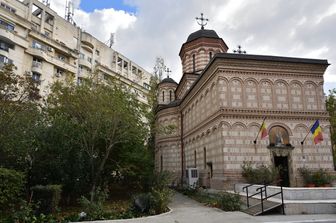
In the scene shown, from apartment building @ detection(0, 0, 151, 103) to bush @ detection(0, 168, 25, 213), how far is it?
53.2 ft

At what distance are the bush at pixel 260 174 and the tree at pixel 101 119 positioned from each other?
668 cm

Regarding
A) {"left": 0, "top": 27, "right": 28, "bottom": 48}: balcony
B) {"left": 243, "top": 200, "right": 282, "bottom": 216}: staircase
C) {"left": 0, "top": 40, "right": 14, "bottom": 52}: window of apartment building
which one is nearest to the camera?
{"left": 243, "top": 200, "right": 282, "bottom": 216}: staircase

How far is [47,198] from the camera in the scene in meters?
10.8

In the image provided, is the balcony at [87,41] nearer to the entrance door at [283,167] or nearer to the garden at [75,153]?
the garden at [75,153]

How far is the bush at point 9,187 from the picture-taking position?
10109 millimetres

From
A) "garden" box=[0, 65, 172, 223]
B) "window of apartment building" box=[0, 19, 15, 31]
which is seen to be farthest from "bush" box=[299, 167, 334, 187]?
"window of apartment building" box=[0, 19, 15, 31]

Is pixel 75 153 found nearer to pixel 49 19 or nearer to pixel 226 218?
pixel 226 218

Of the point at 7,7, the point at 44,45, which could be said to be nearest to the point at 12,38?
the point at 7,7

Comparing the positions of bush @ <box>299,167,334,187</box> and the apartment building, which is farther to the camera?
the apartment building

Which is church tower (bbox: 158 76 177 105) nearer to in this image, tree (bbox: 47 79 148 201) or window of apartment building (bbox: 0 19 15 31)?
window of apartment building (bbox: 0 19 15 31)

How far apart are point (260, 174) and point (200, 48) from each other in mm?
18037

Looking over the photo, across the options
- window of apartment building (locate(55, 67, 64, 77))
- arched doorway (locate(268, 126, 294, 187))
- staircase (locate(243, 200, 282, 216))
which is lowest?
staircase (locate(243, 200, 282, 216))

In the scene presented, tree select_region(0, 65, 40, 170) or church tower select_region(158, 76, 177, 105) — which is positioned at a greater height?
church tower select_region(158, 76, 177, 105)

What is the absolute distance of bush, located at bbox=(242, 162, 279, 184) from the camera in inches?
613
